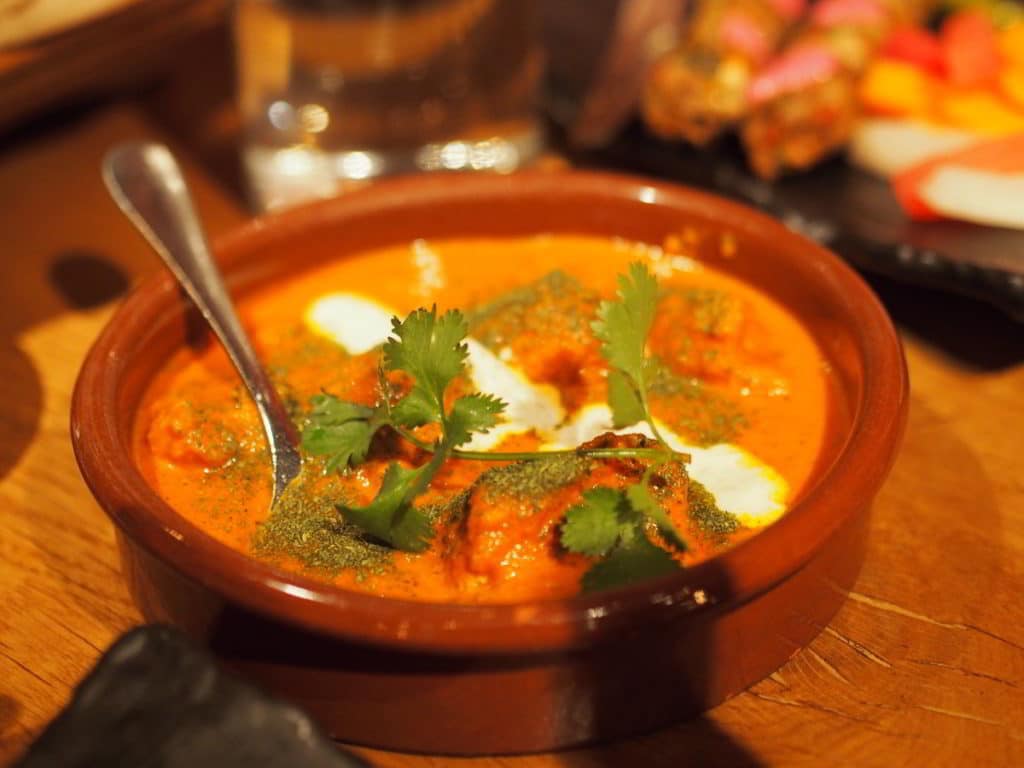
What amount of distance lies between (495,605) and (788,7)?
2.96 m

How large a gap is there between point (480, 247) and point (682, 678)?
4.74ft

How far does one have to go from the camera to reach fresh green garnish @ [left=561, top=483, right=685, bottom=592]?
1.77 metres

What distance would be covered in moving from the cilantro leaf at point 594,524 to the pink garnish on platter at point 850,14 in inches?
97.3

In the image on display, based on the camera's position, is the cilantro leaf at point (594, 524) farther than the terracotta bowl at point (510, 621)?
Yes

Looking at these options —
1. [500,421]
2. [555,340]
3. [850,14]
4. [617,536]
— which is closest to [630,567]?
[617,536]

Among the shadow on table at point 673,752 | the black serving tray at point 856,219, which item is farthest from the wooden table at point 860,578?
the black serving tray at point 856,219

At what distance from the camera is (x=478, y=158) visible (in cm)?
382

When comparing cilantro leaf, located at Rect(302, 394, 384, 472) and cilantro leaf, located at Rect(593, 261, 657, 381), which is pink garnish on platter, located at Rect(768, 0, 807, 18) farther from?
cilantro leaf, located at Rect(302, 394, 384, 472)

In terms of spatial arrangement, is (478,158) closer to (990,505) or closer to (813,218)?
(813,218)

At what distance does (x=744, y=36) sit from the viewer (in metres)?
3.70

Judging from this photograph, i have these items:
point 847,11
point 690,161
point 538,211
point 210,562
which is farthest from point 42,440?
point 847,11

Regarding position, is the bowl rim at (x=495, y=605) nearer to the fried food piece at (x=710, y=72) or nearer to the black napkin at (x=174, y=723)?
the black napkin at (x=174, y=723)

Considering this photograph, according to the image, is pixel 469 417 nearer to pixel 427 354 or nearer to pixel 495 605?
pixel 427 354

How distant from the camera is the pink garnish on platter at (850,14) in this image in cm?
371
